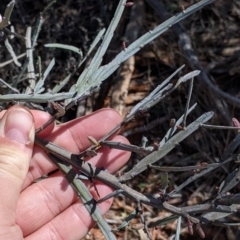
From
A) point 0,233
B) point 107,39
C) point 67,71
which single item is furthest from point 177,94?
point 0,233

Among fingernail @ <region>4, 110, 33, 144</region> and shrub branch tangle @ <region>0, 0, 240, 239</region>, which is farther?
fingernail @ <region>4, 110, 33, 144</region>

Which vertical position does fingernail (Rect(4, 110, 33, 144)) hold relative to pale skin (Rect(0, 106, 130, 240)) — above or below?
above

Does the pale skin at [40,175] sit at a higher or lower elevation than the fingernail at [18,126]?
lower

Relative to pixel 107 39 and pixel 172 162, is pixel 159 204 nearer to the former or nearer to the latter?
pixel 107 39

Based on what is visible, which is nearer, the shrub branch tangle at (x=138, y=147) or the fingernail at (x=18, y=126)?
the shrub branch tangle at (x=138, y=147)

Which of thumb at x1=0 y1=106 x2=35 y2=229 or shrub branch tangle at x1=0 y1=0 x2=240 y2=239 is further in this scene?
thumb at x1=0 y1=106 x2=35 y2=229

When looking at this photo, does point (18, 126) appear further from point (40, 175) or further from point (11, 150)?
point (40, 175)
